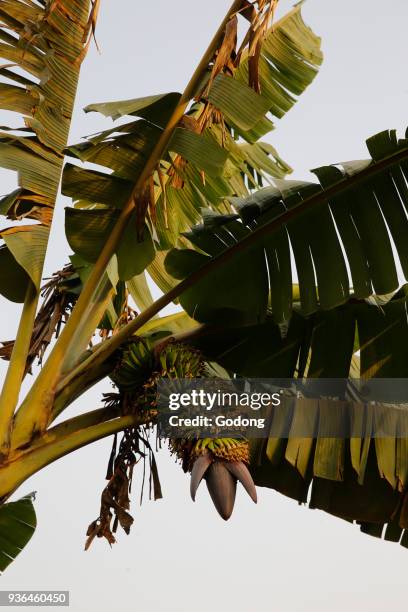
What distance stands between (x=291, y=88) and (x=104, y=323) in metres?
1.44

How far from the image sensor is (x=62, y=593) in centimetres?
314

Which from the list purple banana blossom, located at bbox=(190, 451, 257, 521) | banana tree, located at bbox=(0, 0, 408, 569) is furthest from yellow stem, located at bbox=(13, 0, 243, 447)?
purple banana blossom, located at bbox=(190, 451, 257, 521)

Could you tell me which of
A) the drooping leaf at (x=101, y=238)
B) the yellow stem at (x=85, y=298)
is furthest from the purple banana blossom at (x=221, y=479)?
the drooping leaf at (x=101, y=238)

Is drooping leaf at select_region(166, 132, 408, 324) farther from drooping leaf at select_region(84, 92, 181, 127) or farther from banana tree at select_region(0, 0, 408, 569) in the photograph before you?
drooping leaf at select_region(84, 92, 181, 127)

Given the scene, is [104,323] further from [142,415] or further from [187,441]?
[187,441]

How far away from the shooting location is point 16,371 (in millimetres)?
2949

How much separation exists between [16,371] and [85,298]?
0.38 metres

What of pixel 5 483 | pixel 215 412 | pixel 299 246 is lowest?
pixel 5 483

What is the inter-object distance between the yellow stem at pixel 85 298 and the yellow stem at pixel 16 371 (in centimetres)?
4

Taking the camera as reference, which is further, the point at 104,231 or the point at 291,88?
the point at 291,88

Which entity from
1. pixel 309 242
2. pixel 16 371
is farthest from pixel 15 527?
pixel 309 242

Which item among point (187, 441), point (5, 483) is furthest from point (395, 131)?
point (5, 483)

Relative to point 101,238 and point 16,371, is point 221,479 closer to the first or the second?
point 16,371

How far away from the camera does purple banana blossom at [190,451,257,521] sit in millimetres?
2443
